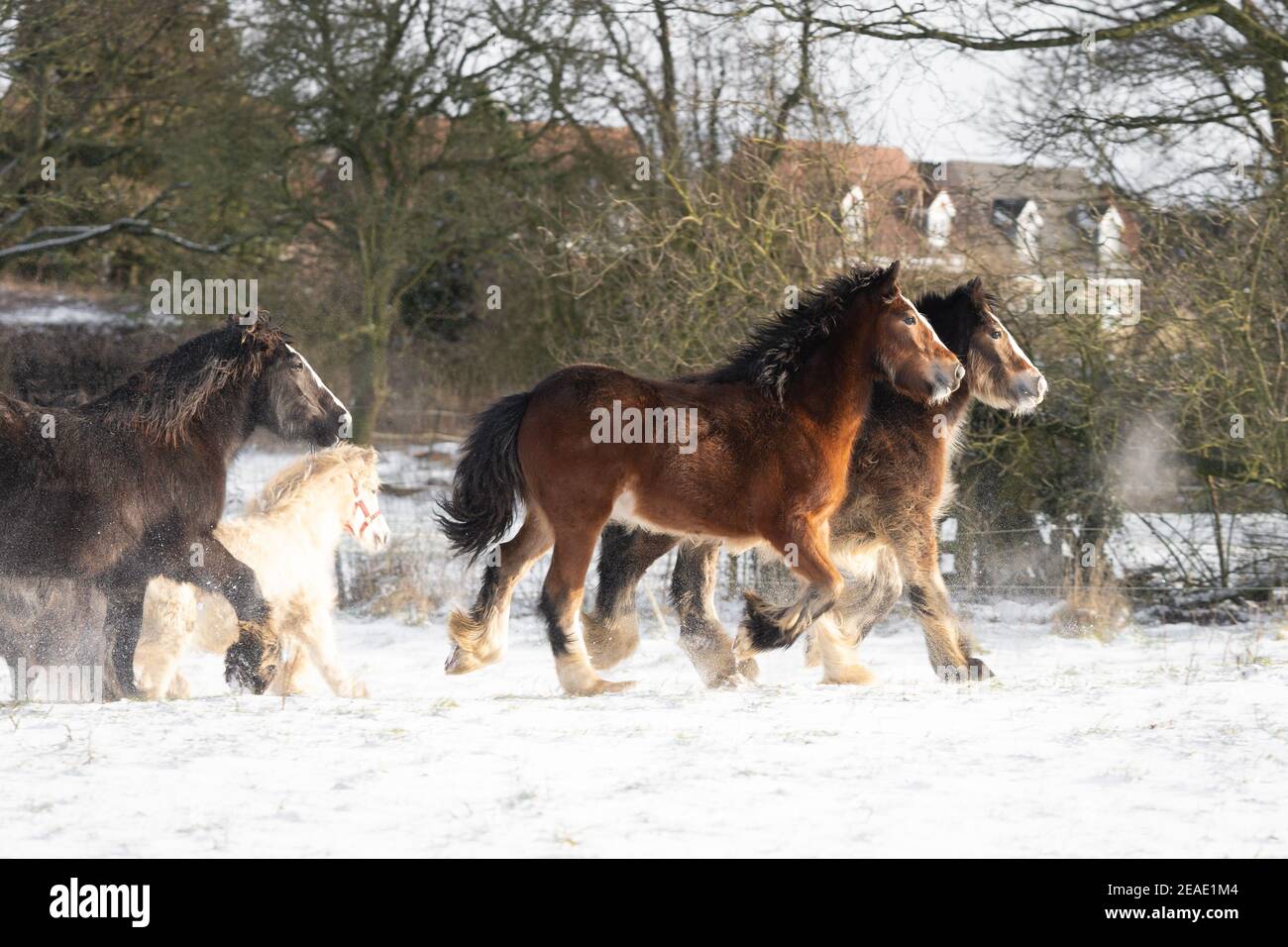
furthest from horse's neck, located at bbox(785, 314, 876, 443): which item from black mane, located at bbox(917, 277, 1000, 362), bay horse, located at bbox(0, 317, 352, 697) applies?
bay horse, located at bbox(0, 317, 352, 697)

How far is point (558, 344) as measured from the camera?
18.0 metres

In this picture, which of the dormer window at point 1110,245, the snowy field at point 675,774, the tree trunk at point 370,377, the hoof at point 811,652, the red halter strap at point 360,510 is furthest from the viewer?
the tree trunk at point 370,377

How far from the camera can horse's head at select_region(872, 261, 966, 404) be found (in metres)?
6.69

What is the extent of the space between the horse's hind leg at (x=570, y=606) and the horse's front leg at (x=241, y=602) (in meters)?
1.42

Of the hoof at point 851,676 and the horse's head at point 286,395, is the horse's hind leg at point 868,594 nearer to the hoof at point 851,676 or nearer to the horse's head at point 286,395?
the hoof at point 851,676

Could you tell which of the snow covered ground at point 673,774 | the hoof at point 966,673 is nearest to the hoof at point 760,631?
the snow covered ground at point 673,774

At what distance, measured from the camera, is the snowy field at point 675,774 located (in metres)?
3.88

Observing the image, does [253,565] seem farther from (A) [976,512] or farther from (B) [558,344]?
(B) [558,344]

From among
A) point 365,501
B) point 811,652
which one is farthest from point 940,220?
point 365,501

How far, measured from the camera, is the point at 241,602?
268 inches

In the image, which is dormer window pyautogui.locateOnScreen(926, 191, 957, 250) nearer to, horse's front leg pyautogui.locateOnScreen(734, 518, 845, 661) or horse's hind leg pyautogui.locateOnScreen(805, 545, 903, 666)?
horse's hind leg pyautogui.locateOnScreen(805, 545, 903, 666)

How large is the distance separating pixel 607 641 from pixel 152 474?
2.42 metres

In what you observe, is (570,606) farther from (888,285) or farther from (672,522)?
(888,285)
